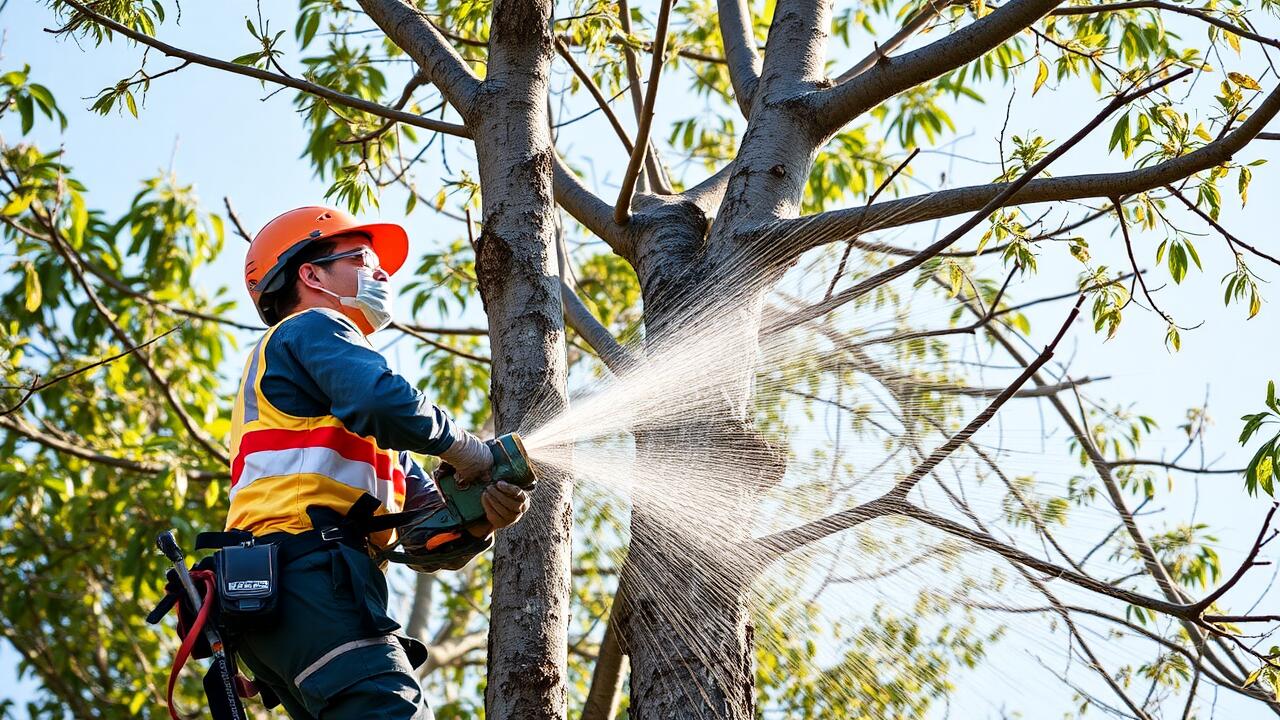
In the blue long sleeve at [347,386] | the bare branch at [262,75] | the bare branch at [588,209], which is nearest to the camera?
the blue long sleeve at [347,386]

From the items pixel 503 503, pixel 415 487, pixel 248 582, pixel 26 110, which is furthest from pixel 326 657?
pixel 26 110

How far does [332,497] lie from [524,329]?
0.59 m

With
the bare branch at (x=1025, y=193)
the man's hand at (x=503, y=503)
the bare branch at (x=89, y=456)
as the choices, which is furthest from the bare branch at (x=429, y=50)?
the bare branch at (x=89, y=456)

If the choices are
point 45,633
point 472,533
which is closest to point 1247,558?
point 472,533

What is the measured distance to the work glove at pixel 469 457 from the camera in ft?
8.93

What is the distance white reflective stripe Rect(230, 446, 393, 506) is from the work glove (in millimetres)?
244

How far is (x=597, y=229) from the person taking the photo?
390 centimetres

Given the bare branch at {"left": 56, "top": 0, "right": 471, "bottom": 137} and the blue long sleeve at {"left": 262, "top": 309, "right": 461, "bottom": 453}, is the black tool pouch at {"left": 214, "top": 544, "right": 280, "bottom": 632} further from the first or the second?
the bare branch at {"left": 56, "top": 0, "right": 471, "bottom": 137}

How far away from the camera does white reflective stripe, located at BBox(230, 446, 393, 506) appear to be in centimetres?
280

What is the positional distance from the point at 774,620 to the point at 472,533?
923 mm

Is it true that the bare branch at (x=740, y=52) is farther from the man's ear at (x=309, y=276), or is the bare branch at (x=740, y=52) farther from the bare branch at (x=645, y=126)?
the man's ear at (x=309, y=276)

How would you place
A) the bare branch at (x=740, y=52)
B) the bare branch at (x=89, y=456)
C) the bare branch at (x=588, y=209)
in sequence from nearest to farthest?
the bare branch at (x=588, y=209) < the bare branch at (x=740, y=52) < the bare branch at (x=89, y=456)

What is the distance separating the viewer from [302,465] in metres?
2.80

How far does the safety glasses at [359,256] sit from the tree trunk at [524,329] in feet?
0.98
